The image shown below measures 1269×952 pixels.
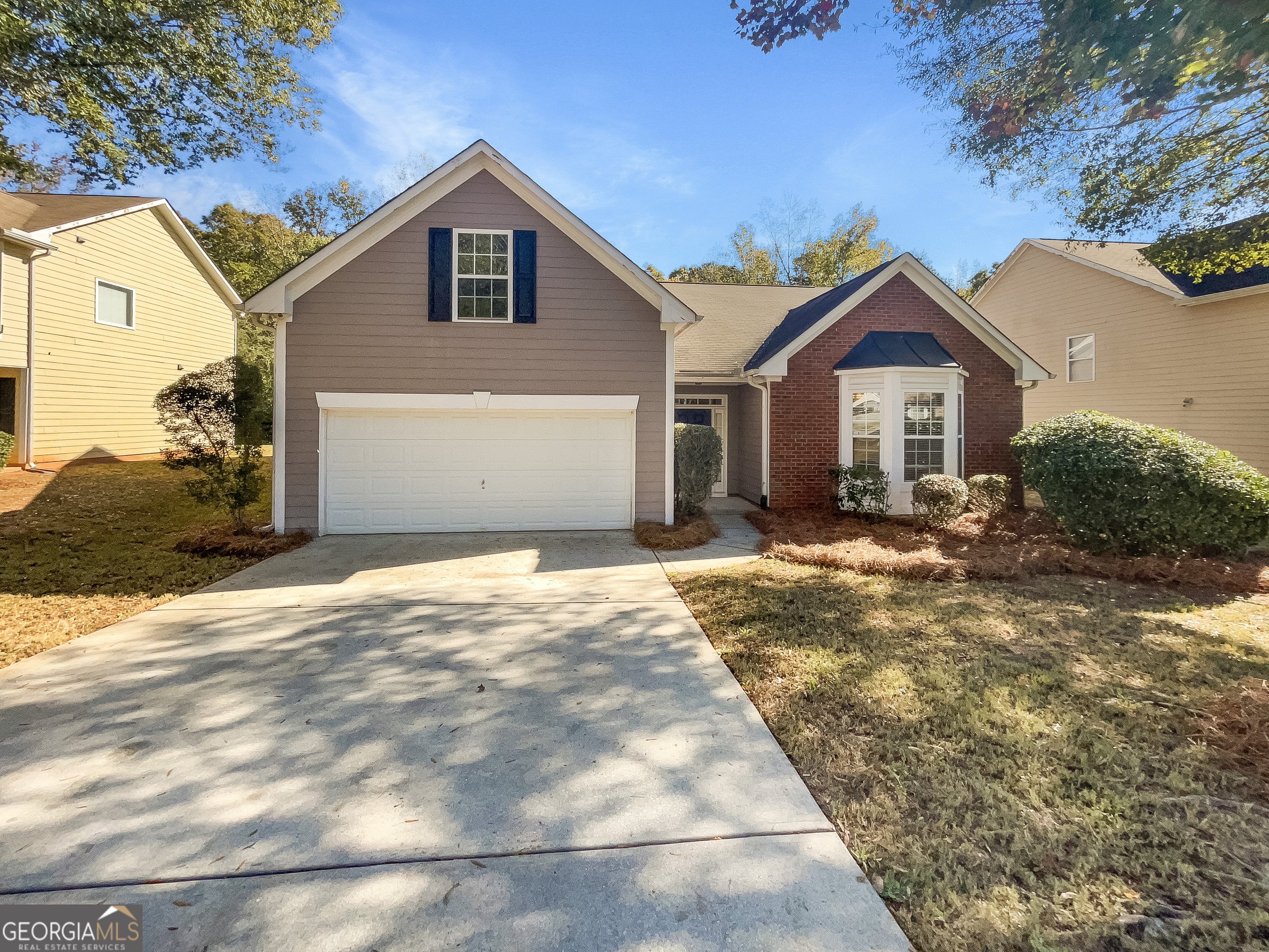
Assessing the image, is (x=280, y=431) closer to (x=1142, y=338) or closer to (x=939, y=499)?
(x=939, y=499)

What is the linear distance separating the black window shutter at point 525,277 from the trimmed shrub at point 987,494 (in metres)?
8.54

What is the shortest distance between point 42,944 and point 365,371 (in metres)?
8.50

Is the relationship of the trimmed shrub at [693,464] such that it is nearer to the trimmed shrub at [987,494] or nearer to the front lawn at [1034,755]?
the front lawn at [1034,755]

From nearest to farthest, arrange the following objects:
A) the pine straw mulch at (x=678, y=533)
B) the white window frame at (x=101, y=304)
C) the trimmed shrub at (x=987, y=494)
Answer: the pine straw mulch at (x=678, y=533)
the trimmed shrub at (x=987, y=494)
the white window frame at (x=101, y=304)

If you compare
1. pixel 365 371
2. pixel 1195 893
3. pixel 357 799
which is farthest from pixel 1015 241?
pixel 357 799

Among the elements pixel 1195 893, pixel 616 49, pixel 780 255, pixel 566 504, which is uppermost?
pixel 780 255

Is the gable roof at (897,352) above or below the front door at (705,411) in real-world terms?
above

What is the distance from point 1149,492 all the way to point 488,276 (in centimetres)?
1004

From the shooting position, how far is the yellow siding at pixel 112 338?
13547 mm

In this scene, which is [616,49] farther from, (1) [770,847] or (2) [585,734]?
(1) [770,847]

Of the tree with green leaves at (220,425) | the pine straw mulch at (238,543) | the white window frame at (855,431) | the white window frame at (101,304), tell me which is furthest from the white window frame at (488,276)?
the white window frame at (101,304)

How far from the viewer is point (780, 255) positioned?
33.1 meters

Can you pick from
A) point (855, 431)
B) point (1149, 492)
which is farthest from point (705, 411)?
point (1149, 492)

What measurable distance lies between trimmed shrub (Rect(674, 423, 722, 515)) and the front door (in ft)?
11.5
